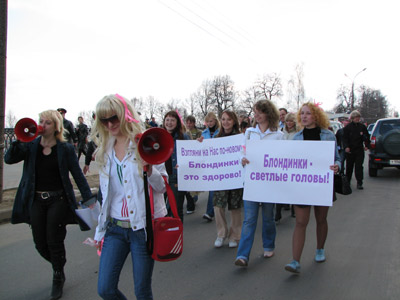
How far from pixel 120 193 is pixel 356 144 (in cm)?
815

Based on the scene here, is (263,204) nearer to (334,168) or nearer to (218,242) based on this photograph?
(334,168)

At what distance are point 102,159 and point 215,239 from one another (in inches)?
123

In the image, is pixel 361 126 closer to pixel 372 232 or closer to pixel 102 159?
pixel 372 232

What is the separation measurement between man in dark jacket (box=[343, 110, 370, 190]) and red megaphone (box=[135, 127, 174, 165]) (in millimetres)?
7962

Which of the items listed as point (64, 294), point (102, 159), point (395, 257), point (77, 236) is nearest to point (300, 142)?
point (395, 257)

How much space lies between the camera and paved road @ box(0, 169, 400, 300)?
11.1 feet

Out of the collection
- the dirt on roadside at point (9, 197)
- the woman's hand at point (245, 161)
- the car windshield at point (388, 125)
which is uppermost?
the car windshield at point (388, 125)

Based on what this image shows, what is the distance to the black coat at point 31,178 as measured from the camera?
3.36 metres

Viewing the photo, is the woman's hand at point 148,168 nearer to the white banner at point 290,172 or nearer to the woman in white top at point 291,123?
the white banner at point 290,172

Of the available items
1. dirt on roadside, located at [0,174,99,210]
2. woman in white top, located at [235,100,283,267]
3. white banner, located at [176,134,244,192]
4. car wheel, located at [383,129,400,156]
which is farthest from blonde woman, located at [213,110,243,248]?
car wheel, located at [383,129,400,156]

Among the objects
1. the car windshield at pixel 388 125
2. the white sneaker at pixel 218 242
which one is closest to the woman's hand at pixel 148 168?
the white sneaker at pixel 218 242

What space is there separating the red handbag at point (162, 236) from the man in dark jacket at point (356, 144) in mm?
7841

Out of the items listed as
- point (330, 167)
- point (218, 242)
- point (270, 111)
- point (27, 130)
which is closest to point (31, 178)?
point (27, 130)

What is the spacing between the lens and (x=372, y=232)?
523cm
